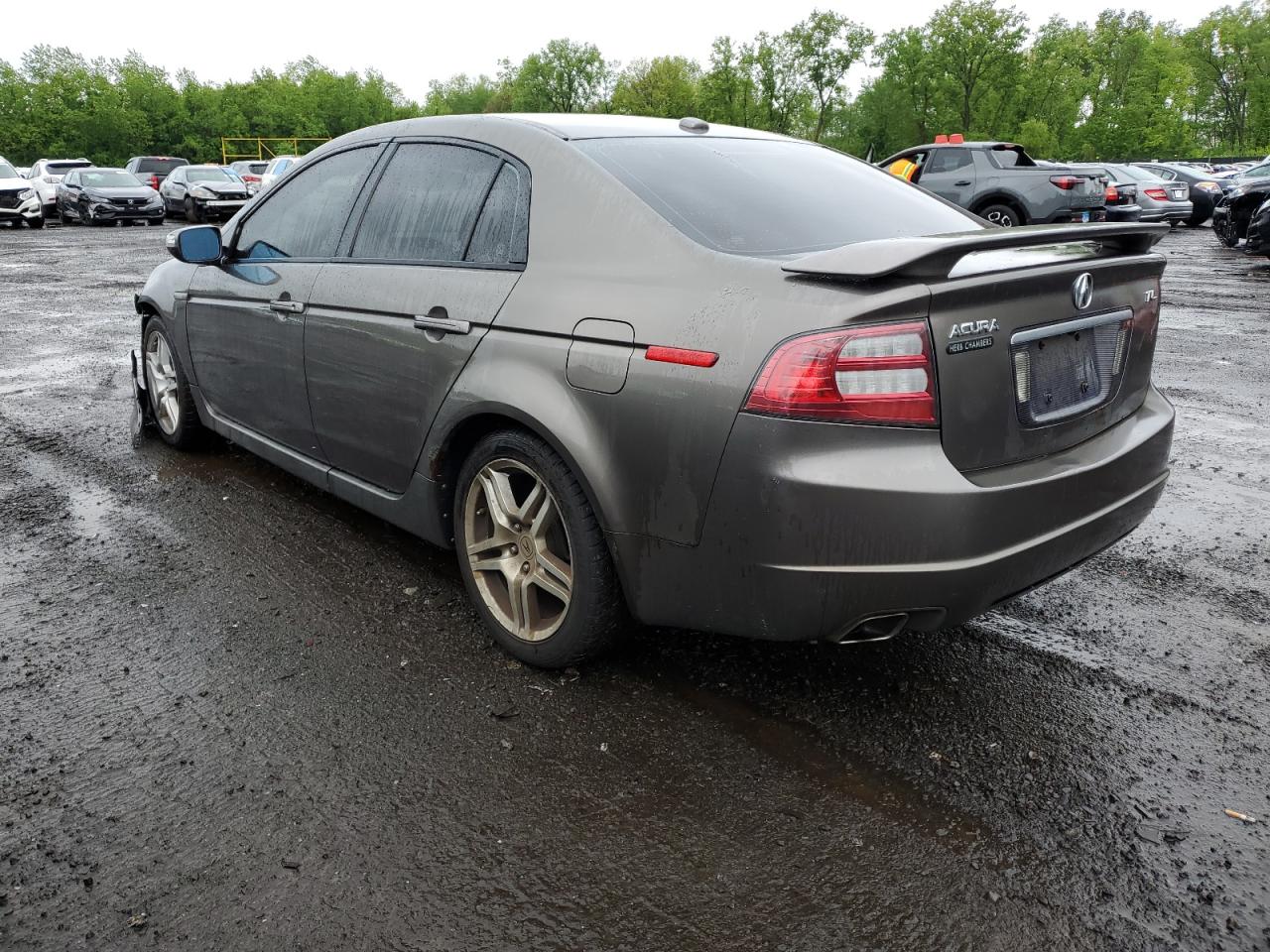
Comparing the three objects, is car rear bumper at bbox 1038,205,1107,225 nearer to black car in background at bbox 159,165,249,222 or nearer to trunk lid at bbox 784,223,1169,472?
trunk lid at bbox 784,223,1169,472

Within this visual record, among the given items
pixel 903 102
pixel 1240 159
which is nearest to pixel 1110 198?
pixel 1240 159

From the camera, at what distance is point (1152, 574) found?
12.4 feet

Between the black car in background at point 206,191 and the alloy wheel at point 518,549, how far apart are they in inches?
1160

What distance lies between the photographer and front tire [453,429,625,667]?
2807 mm

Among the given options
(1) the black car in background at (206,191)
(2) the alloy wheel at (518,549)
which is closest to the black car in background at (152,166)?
(1) the black car in background at (206,191)

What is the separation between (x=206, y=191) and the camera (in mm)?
30281

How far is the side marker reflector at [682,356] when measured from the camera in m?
2.43

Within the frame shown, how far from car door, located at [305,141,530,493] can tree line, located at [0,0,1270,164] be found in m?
70.2

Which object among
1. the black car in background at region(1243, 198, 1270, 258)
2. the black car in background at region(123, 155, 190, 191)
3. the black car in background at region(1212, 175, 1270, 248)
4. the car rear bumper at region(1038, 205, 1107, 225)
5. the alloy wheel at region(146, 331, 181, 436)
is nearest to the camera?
the alloy wheel at region(146, 331, 181, 436)

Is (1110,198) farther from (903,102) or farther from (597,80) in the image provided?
(597,80)

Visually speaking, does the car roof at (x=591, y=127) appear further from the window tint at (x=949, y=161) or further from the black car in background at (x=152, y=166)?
the black car in background at (x=152, y=166)

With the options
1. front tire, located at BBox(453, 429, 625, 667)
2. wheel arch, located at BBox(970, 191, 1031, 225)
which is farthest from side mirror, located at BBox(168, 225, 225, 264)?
wheel arch, located at BBox(970, 191, 1031, 225)

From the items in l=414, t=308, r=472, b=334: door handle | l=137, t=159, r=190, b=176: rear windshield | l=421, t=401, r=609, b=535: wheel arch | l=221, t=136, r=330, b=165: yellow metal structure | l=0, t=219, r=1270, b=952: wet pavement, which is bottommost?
l=0, t=219, r=1270, b=952: wet pavement

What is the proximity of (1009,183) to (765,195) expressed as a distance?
1461cm
